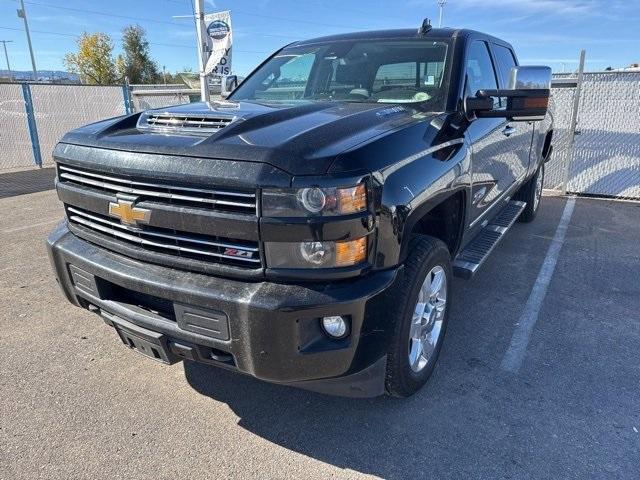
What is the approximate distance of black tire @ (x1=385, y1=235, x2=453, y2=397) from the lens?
2297 mm

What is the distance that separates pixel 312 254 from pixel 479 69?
2501mm

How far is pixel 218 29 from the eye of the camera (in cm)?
1019

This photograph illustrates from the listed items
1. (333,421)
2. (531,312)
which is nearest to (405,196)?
(333,421)

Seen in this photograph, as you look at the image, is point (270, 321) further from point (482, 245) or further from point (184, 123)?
point (482, 245)

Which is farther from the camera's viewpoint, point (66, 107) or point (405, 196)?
point (66, 107)

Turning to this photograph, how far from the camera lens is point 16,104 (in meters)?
10.6

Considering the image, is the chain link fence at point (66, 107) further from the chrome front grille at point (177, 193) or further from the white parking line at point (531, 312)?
the white parking line at point (531, 312)

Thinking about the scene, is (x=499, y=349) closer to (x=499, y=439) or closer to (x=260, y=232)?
(x=499, y=439)

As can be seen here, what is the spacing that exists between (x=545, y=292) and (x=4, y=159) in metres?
11.2

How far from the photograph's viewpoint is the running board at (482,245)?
3.22 metres

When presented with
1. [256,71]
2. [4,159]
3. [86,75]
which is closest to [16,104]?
[4,159]

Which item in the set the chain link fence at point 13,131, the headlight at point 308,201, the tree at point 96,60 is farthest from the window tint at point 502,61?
the tree at point 96,60

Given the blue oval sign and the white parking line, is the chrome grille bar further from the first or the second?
the blue oval sign

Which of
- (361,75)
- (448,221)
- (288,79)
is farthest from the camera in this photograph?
(288,79)
